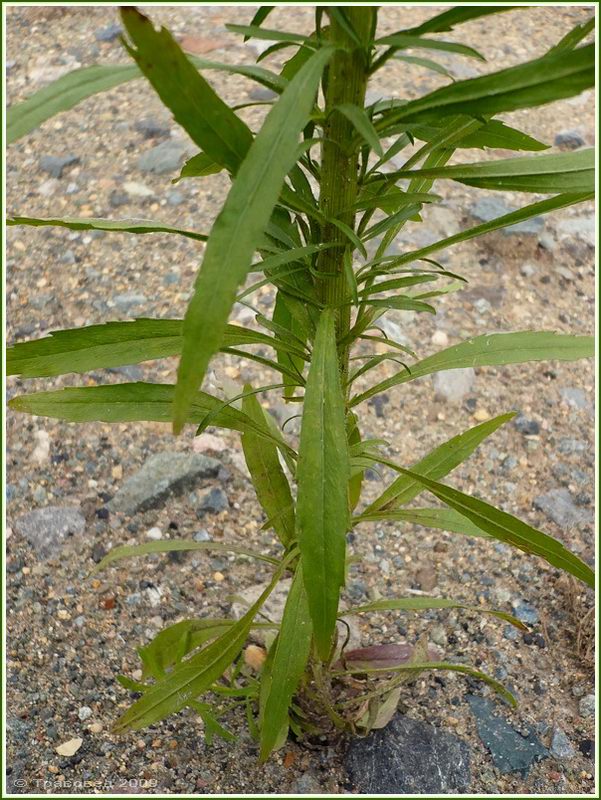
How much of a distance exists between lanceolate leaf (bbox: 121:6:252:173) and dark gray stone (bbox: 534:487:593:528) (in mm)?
1098

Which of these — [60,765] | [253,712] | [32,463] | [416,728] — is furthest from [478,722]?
[32,463]

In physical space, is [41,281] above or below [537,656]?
above

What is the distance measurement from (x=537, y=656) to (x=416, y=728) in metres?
0.25

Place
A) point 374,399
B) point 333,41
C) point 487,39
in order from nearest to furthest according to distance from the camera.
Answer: point 333,41 < point 374,399 < point 487,39

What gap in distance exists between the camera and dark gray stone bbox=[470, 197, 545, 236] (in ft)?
6.77

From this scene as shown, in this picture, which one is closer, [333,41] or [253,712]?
[333,41]

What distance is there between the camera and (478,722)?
135 cm

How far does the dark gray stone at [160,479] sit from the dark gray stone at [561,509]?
599mm

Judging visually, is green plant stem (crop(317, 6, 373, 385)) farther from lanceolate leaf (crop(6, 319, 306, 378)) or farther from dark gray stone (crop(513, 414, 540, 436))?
dark gray stone (crop(513, 414, 540, 436))

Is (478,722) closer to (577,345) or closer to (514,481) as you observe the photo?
(514,481)

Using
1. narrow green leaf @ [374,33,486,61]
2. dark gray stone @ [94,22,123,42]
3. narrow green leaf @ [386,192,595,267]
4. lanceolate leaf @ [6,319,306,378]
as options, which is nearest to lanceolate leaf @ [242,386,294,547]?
lanceolate leaf @ [6,319,306,378]

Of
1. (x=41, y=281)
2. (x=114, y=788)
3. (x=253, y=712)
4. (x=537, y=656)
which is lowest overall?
(x=114, y=788)

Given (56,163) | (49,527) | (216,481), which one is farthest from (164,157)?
(49,527)

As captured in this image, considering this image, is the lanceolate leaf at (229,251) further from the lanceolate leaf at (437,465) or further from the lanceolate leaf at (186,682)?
the lanceolate leaf at (437,465)
